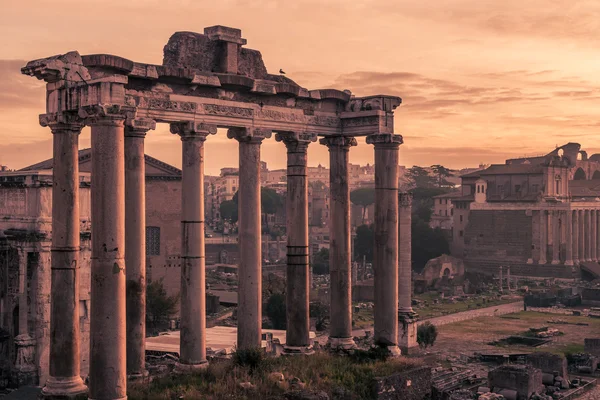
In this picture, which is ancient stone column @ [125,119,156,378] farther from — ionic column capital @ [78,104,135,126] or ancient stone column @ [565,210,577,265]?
ancient stone column @ [565,210,577,265]

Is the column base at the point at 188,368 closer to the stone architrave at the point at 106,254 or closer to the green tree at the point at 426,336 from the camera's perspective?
the stone architrave at the point at 106,254

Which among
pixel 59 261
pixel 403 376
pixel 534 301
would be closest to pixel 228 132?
pixel 59 261

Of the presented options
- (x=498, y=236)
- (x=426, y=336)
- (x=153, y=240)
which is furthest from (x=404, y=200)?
(x=498, y=236)

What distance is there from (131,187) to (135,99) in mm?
1427

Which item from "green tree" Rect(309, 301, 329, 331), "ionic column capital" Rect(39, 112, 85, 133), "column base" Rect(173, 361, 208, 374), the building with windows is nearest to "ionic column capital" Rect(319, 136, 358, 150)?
"column base" Rect(173, 361, 208, 374)

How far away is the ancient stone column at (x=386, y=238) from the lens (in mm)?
16203

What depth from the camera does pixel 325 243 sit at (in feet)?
298

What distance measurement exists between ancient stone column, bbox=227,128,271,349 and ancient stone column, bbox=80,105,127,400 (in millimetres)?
3816

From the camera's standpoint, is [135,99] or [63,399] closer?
[63,399]

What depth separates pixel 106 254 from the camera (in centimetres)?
1126

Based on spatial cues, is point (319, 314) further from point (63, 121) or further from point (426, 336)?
point (63, 121)

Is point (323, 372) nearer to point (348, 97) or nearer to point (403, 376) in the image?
point (403, 376)

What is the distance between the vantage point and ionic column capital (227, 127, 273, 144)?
14.7 m

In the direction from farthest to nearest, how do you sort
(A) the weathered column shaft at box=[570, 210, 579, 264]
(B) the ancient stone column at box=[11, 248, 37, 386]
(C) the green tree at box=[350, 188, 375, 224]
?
(C) the green tree at box=[350, 188, 375, 224] < (A) the weathered column shaft at box=[570, 210, 579, 264] < (B) the ancient stone column at box=[11, 248, 37, 386]
